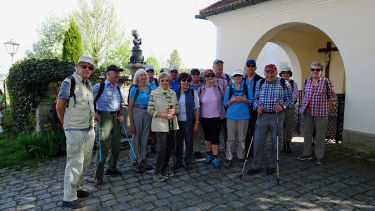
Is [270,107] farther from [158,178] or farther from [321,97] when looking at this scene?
[158,178]

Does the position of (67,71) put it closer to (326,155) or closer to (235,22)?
(235,22)

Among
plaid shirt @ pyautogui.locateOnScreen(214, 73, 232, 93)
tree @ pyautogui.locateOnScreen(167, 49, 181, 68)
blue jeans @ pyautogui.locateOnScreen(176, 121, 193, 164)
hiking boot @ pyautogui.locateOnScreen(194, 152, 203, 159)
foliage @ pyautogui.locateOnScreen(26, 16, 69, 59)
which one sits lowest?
hiking boot @ pyautogui.locateOnScreen(194, 152, 203, 159)

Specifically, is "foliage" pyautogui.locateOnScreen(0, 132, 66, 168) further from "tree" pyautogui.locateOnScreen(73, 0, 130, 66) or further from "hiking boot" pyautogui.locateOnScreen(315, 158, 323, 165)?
"tree" pyautogui.locateOnScreen(73, 0, 130, 66)

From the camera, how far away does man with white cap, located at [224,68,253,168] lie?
4699 millimetres

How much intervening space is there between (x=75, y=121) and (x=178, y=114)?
1763mm

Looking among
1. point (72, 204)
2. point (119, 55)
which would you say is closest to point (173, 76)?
point (72, 204)

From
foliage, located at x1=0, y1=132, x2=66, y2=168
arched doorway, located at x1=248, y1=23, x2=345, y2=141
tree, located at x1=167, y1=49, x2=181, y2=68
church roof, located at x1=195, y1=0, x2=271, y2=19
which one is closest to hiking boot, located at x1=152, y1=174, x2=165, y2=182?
foliage, located at x1=0, y1=132, x2=66, y2=168

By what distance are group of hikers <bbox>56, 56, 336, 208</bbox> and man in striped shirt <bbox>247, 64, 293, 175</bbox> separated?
0.02 meters

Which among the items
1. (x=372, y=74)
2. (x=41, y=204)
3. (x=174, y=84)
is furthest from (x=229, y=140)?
(x=372, y=74)

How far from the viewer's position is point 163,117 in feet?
13.7

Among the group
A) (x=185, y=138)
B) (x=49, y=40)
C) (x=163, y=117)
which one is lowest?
(x=185, y=138)

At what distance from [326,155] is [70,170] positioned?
5109mm

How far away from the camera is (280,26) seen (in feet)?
26.1

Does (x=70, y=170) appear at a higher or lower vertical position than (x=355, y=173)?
higher
